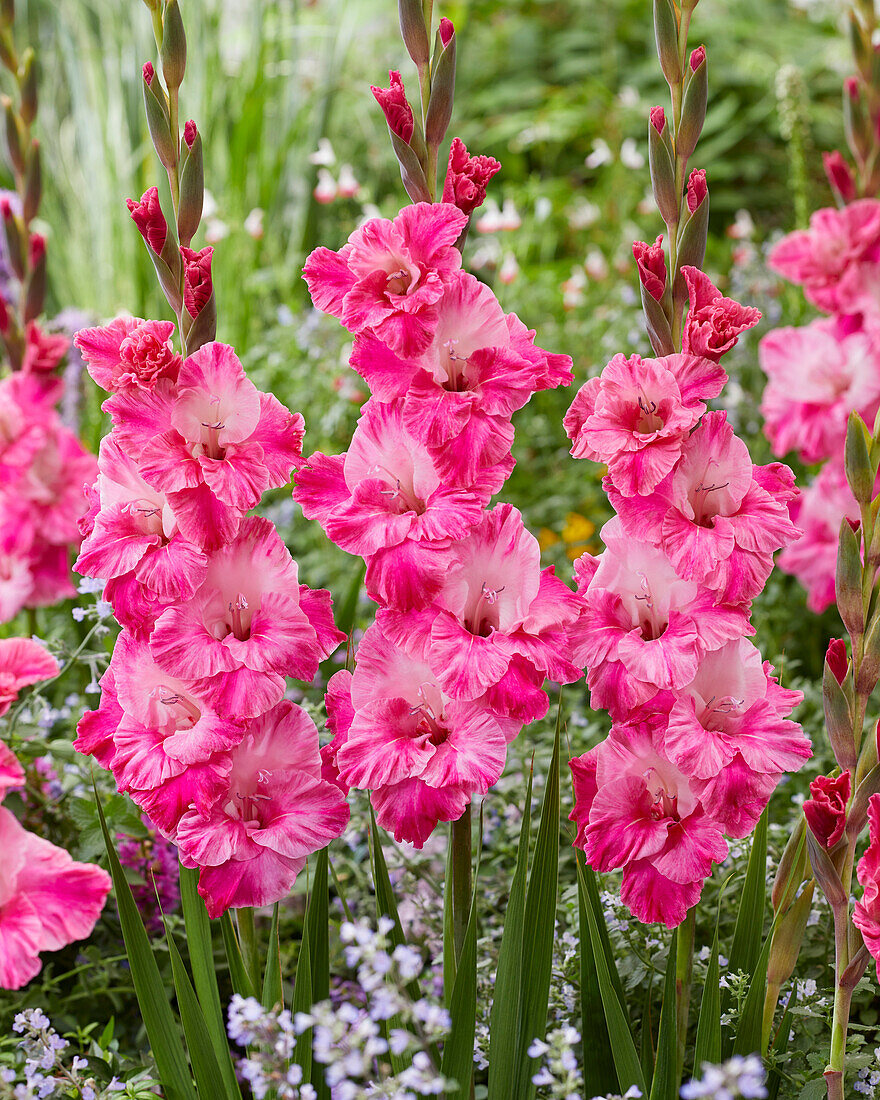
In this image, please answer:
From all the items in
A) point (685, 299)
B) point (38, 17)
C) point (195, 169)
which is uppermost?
point (38, 17)

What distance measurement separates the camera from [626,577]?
1408 mm

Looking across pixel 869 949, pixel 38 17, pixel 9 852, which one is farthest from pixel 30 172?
pixel 38 17

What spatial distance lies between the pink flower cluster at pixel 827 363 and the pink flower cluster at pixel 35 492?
168 centimetres

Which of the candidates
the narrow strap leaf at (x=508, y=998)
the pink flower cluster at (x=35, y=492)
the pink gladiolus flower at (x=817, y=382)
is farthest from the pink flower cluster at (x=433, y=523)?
the pink gladiolus flower at (x=817, y=382)

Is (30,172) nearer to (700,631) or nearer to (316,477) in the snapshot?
(316,477)

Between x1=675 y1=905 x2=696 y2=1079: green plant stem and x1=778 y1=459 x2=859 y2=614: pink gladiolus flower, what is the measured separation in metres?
1.43

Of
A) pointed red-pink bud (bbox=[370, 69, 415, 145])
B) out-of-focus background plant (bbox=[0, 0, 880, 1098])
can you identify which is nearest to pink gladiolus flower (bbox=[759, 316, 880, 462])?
out-of-focus background plant (bbox=[0, 0, 880, 1098])

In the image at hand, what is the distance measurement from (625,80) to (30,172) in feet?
16.9

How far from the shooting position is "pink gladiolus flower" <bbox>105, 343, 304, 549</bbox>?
4.44 ft

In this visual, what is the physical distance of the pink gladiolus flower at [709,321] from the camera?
134 cm

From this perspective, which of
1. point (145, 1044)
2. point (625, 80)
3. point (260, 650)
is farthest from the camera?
point (625, 80)

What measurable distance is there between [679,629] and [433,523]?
1.07 feet

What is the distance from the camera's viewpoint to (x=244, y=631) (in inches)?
56.6

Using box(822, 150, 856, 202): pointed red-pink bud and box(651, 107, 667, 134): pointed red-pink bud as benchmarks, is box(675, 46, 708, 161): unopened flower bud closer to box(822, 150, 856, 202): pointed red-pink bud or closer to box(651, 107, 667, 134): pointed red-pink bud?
box(651, 107, 667, 134): pointed red-pink bud
